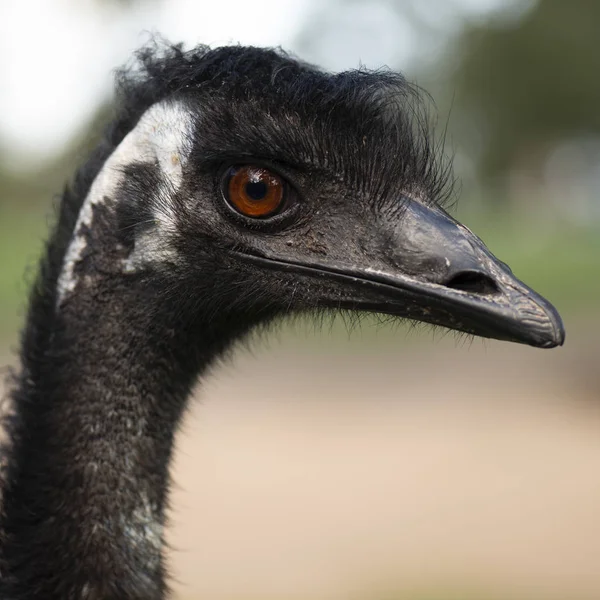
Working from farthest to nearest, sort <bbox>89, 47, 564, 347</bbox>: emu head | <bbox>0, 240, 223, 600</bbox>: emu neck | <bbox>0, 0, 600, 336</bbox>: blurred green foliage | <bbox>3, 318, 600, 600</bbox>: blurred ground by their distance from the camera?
<bbox>0, 0, 600, 336</bbox>: blurred green foliage
<bbox>3, 318, 600, 600</bbox>: blurred ground
<bbox>0, 240, 223, 600</bbox>: emu neck
<bbox>89, 47, 564, 347</bbox>: emu head

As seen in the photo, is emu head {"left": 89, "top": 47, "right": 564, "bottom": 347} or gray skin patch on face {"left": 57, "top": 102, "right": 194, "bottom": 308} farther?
gray skin patch on face {"left": 57, "top": 102, "right": 194, "bottom": 308}

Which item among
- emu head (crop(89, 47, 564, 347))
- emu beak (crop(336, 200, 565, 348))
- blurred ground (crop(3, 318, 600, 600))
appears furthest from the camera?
blurred ground (crop(3, 318, 600, 600))

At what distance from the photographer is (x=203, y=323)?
2154mm

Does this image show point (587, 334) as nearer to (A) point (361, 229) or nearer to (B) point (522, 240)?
(B) point (522, 240)

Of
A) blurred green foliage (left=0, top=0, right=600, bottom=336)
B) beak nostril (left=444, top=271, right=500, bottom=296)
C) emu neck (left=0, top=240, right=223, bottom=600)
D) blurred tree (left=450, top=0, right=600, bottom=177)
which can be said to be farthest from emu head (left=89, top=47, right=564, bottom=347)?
blurred tree (left=450, top=0, right=600, bottom=177)

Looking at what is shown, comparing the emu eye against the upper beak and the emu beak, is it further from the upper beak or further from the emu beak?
the emu beak

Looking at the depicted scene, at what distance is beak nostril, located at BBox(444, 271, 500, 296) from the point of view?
1729mm

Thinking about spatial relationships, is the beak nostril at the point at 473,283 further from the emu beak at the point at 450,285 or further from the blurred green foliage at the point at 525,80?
the blurred green foliage at the point at 525,80

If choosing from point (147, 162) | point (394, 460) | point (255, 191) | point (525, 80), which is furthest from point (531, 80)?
point (255, 191)

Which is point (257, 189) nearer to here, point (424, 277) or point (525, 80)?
point (424, 277)

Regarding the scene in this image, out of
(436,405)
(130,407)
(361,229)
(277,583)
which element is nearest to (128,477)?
(130,407)

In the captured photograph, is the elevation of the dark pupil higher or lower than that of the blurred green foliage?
lower

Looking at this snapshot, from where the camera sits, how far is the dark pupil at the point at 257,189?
186 cm

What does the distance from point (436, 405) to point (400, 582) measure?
3162 mm
